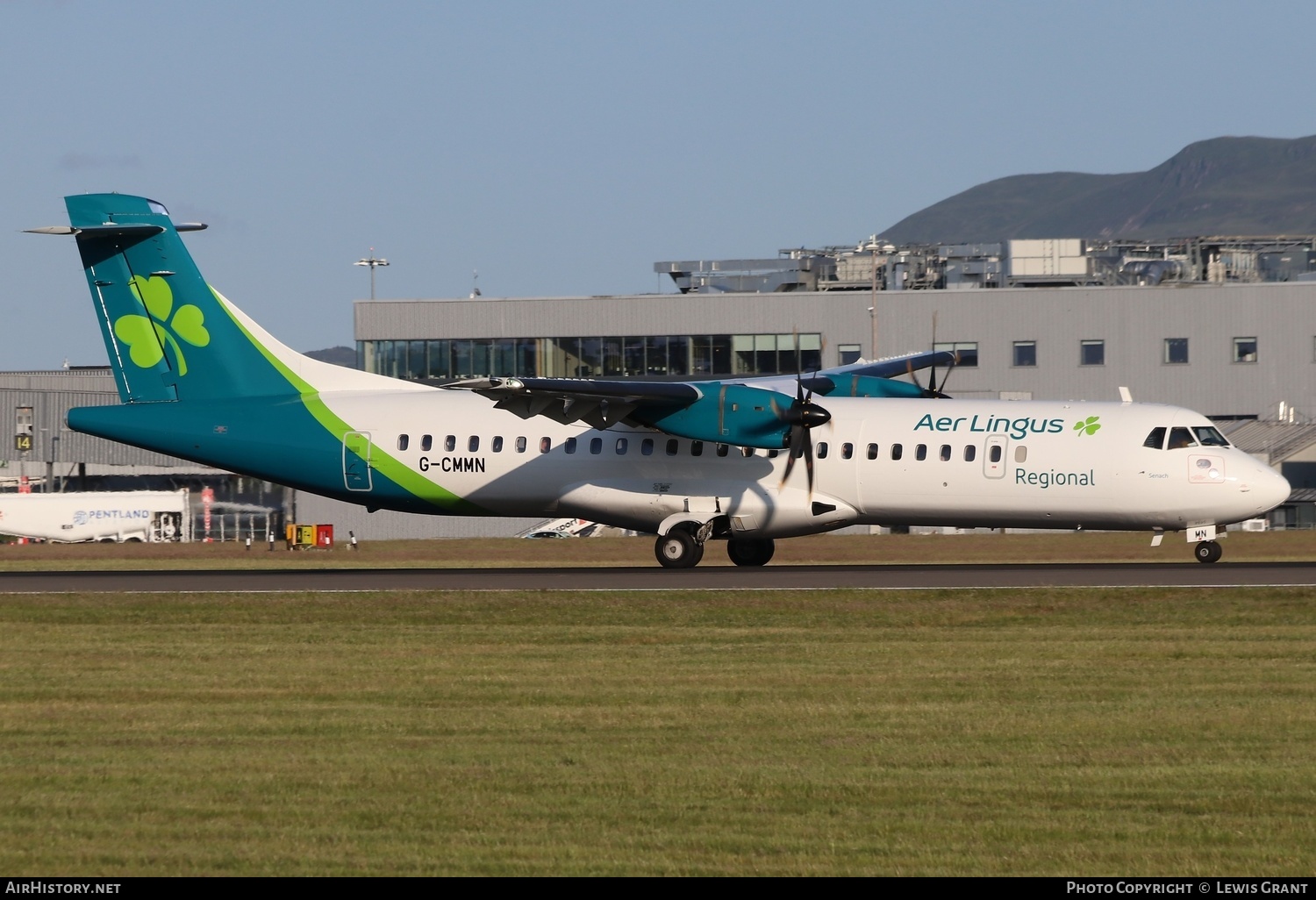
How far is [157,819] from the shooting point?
980 cm

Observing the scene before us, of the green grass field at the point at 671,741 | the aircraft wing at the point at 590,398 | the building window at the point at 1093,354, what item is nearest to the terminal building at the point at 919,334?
the building window at the point at 1093,354

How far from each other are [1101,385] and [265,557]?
3989 cm

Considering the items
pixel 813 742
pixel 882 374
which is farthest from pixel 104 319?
pixel 813 742

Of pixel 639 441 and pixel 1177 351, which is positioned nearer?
pixel 639 441

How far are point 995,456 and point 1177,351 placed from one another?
43.5m

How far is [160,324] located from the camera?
31422 mm

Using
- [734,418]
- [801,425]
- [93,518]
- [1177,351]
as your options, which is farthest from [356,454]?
[1177,351]

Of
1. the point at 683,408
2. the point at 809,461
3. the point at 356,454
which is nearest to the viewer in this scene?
the point at 683,408

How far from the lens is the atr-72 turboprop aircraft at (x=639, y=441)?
28.2 metres

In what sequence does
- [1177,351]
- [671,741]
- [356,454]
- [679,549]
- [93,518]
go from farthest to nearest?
[1177,351] → [93,518] → [356,454] → [679,549] → [671,741]

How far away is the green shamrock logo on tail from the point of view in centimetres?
2848

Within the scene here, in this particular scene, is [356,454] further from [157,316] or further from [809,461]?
[809,461]

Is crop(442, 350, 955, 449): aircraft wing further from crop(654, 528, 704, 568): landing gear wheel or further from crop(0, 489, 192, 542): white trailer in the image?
crop(0, 489, 192, 542): white trailer
